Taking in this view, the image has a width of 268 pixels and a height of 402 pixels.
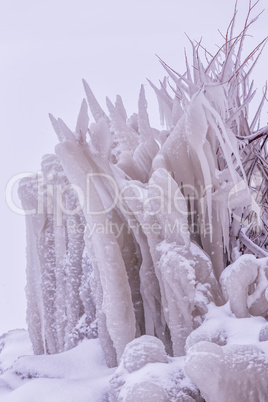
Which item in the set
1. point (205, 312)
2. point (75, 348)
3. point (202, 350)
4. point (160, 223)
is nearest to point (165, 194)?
point (160, 223)

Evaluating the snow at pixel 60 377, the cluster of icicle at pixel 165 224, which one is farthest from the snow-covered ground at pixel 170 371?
the cluster of icicle at pixel 165 224

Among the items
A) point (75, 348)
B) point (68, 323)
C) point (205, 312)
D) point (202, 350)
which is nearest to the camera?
point (202, 350)

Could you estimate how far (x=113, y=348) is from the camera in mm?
2172

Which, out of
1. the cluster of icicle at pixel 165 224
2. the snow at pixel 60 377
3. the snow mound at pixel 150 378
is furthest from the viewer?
the cluster of icicle at pixel 165 224

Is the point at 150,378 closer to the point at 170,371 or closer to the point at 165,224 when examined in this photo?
the point at 170,371

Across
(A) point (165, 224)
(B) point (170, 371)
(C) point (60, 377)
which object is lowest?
(C) point (60, 377)

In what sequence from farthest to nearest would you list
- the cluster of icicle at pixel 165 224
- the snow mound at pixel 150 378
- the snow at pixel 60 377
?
the cluster of icicle at pixel 165 224
the snow at pixel 60 377
the snow mound at pixel 150 378

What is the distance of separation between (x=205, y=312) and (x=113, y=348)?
58 cm

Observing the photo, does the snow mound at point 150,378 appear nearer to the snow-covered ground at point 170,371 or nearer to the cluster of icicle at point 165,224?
the snow-covered ground at point 170,371

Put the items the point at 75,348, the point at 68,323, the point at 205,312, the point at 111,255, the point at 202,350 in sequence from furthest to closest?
the point at 68,323
the point at 75,348
the point at 111,255
the point at 205,312
the point at 202,350

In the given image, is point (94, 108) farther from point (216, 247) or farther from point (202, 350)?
point (202, 350)

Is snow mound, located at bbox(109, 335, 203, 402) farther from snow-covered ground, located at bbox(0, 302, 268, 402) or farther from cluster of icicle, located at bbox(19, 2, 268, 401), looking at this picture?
cluster of icicle, located at bbox(19, 2, 268, 401)

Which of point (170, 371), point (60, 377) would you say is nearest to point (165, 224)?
point (170, 371)

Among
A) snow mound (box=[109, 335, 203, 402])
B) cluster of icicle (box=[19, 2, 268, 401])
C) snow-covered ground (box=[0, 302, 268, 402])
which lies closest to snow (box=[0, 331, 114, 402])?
snow-covered ground (box=[0, 302, 268, 402])
